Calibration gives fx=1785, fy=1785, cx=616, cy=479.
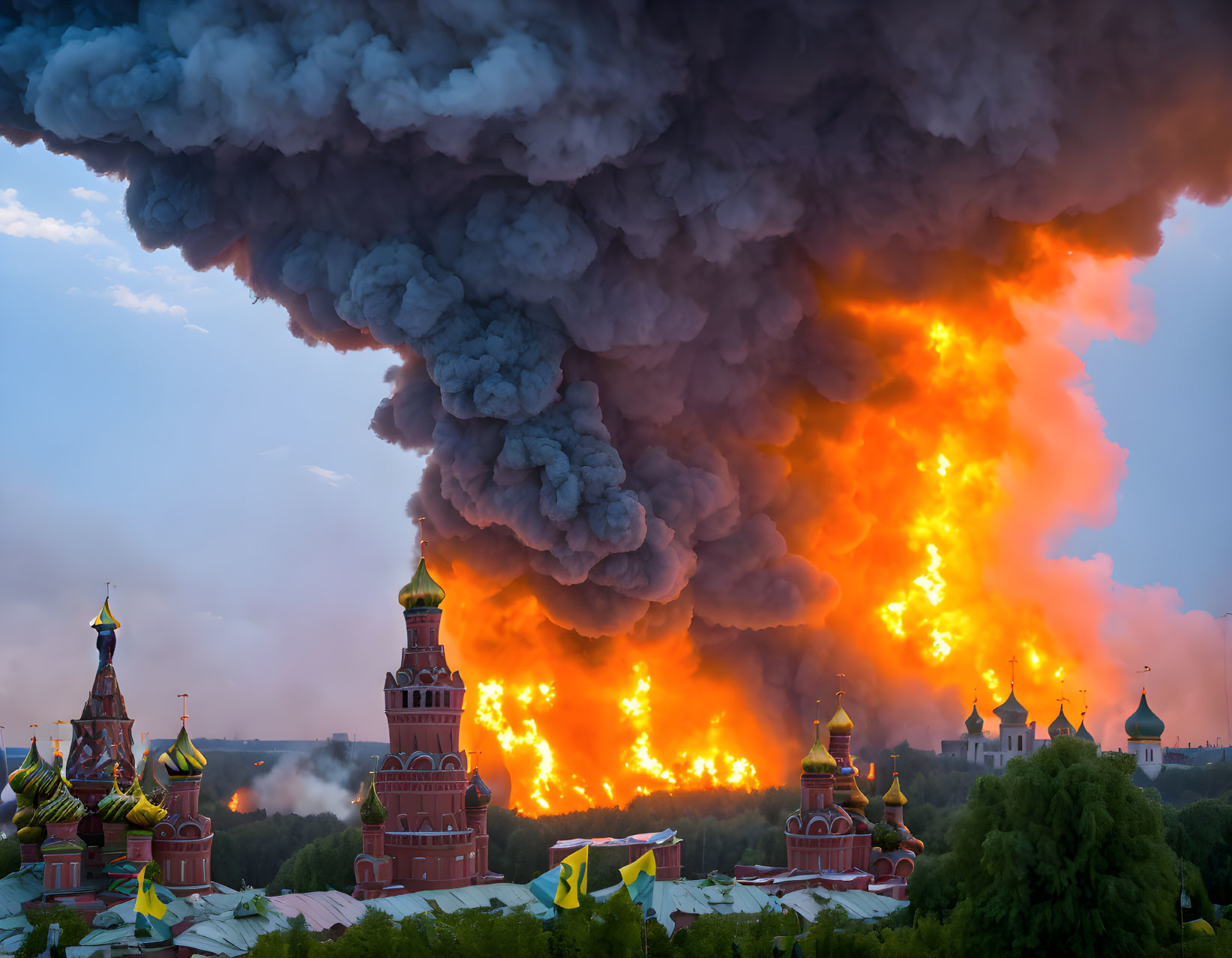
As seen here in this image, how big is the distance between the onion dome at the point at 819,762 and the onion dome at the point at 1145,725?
75.4 ft

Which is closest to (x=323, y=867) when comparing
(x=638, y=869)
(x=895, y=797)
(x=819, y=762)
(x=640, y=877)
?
(x=819, y=762)

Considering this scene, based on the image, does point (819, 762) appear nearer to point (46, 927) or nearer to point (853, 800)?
point (853, 800)

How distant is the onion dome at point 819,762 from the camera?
5475 centimetres

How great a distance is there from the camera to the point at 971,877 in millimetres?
36188

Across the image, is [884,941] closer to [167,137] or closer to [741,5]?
[741,5]

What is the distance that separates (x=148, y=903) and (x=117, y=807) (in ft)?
28.6

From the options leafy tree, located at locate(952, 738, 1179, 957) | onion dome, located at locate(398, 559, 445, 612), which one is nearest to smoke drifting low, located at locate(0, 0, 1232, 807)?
onion dome, located at locate(398, 559, 445, 612)

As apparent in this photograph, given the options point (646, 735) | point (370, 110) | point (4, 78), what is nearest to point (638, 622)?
point (646, 735)

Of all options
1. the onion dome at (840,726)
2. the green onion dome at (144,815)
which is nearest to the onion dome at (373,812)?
the green onion dome at (144,815)

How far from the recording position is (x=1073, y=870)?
111 feet

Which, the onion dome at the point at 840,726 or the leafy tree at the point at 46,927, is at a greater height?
the onion dome at the point at 840,726

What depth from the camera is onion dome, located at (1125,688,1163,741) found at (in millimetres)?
72875

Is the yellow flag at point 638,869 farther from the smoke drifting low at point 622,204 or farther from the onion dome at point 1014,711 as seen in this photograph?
the onion dome at point 1014,711

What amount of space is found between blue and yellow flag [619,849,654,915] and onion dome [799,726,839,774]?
51.4ft
